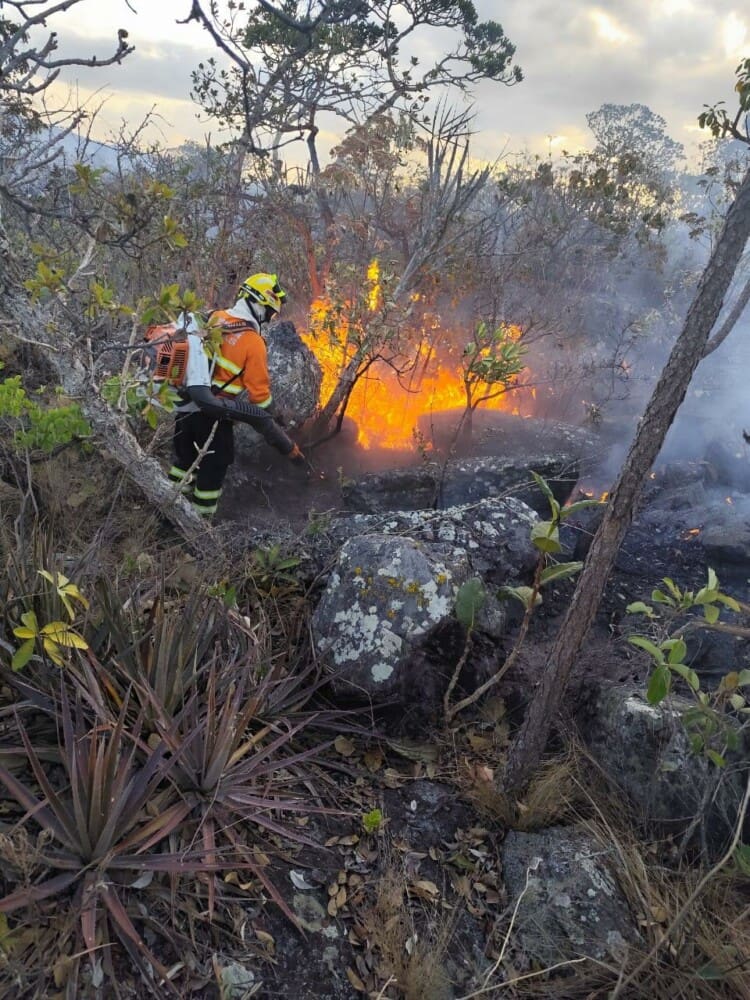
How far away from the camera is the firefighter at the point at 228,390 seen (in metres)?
4.89

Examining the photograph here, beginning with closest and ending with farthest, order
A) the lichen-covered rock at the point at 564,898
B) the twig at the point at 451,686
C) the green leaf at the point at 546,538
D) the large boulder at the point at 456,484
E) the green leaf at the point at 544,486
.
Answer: the lichen-covered rock at the point at 564,898, the green leaf at the point at 544,486, the green leaf at the point at 546,538, the twig at the point at 451,686, the large boulder at the point at 456,484

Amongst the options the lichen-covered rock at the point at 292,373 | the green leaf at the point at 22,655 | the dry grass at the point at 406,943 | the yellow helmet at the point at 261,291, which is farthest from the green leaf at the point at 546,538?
the lichen-covered rock at the point at 292,373

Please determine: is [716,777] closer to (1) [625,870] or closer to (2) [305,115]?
(1) [625,870]

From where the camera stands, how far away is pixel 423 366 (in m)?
9.58

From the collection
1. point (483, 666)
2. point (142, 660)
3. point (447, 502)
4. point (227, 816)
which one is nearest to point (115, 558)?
point (142, 660)

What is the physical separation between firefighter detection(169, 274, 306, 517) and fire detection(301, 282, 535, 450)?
210 cm

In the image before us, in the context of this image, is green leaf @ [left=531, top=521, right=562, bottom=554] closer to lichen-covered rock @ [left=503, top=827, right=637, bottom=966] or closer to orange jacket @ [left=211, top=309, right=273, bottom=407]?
lichen-covered rock @ [left=503, top=827, right=637, bottom=966]

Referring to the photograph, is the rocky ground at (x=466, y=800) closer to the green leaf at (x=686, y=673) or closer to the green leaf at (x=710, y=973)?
the green leaf at (x=710, y=973)

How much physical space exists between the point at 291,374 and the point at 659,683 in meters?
5.78

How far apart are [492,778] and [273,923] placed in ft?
4.13

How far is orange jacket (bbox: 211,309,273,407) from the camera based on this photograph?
16.4ft

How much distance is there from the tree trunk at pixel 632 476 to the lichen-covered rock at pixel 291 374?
501 cm

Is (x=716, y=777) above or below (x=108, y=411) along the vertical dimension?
below

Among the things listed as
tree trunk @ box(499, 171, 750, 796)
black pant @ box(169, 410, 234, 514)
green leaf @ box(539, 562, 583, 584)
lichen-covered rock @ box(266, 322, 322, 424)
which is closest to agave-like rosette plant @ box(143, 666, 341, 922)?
tree trunk @ box(499, 171, 750, 796)
